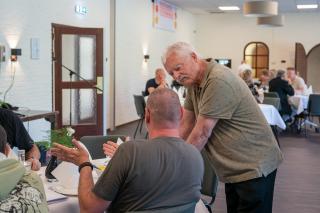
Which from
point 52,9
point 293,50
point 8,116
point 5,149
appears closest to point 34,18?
point 52,9

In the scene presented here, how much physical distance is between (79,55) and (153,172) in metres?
6.72

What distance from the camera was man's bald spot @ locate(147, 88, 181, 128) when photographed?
1925 mm

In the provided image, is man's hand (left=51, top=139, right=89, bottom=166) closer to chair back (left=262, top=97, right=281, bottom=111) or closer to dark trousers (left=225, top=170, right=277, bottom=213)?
dark trousers (left=225, top=170, right=277, bottom=213)

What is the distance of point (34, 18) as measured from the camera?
7.16 m

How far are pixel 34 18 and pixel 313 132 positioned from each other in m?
6.25

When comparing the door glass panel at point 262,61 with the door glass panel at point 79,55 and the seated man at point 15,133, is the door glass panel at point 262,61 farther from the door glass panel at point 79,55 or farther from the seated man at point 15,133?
the seated man at point 15,133

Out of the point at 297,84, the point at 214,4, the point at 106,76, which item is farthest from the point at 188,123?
the point at 214,4

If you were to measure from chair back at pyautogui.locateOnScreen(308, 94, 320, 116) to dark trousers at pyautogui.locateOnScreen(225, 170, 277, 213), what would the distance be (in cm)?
746

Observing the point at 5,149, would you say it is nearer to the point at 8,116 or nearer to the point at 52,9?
the point at 8,116

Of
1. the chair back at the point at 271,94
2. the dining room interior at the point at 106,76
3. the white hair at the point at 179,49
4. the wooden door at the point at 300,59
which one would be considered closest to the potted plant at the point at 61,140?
the dining room interior at the point at 106,76

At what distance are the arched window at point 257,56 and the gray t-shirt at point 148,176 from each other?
49.6ft

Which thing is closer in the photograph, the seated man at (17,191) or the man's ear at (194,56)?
the seated man at (17,191)

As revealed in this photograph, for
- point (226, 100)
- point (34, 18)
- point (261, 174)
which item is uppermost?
point (34, 18)

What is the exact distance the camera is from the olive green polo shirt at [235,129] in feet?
8.09
